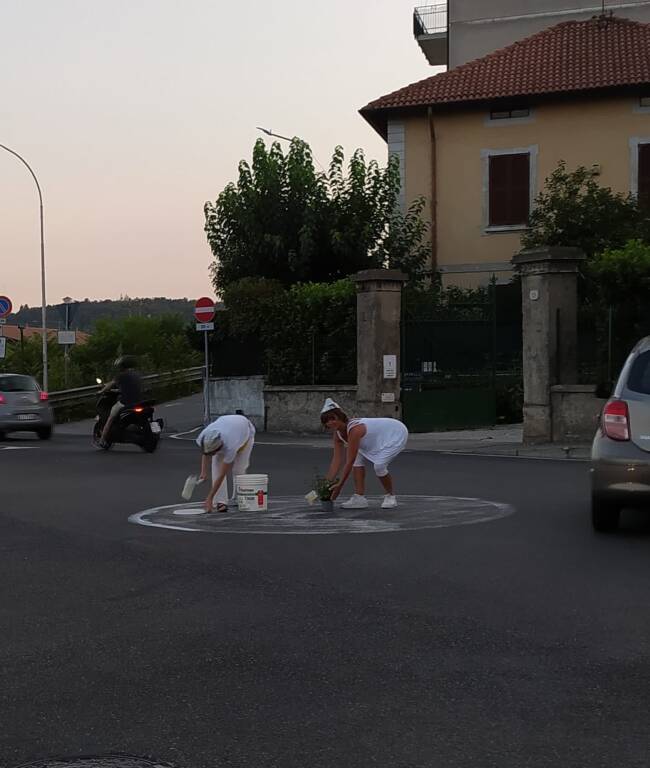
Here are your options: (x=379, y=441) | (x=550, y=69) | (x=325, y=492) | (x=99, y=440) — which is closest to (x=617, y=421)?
(x=379, y=441)

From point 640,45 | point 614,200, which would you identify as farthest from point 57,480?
point 640,45

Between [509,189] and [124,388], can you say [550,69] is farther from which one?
[124,388]

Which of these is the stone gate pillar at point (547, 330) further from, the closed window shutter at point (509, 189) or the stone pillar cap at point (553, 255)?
the closed window shutter at point (509, 189)

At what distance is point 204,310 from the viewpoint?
26.6 m

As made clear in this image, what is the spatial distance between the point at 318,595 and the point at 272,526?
3.60 m

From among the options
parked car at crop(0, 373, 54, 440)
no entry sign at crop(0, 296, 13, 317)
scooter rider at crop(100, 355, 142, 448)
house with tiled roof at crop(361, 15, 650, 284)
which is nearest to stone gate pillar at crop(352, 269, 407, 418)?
scooter rider at crop(100, 355, 142, 448)

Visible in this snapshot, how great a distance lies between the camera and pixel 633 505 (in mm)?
9805

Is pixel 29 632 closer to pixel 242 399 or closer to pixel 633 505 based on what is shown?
pixel 633 505

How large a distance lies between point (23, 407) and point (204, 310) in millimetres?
4497

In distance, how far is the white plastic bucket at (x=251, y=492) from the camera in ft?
39.9

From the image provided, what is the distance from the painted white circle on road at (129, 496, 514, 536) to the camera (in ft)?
35.5

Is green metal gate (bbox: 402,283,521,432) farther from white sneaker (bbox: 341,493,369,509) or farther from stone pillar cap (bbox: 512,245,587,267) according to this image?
white sneaker (bbox: 341,493,369,509)

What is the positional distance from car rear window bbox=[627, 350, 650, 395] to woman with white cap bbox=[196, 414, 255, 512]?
3.89m

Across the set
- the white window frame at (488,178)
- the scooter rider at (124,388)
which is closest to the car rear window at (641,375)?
the scooter rider at (124,388)
